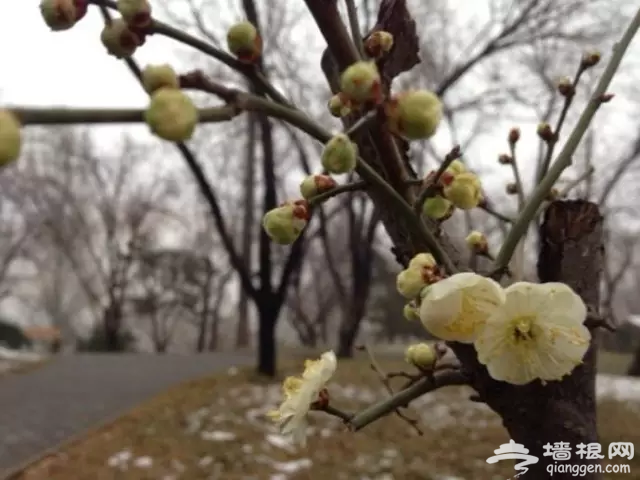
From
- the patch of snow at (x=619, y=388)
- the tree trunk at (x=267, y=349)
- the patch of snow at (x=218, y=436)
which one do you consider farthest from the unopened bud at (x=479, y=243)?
the tree trunk at (x=267, y=349)

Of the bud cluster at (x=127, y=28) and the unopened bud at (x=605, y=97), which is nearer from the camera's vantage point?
the bud cluster at (x=127, y=28)

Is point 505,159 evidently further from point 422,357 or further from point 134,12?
point 134,12

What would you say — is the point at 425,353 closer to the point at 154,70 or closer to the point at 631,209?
the point at 154,70

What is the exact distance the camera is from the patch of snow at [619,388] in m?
3.97

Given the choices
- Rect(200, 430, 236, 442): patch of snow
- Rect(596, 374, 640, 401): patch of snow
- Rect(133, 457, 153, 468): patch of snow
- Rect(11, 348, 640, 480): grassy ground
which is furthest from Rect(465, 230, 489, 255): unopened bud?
Rect(596, 374, 640, 401): patch of snow

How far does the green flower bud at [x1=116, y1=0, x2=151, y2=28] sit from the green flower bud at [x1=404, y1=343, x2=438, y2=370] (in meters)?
0.30

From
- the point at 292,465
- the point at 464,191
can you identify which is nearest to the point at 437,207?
the point at 464,191

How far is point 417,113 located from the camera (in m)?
0.29

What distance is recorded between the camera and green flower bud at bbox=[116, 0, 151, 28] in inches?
11.6

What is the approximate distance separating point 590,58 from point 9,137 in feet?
1.79

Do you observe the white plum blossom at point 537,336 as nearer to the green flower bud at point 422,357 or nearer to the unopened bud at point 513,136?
the green flower bud at point 422,357

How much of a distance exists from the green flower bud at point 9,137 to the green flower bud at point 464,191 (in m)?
0.26

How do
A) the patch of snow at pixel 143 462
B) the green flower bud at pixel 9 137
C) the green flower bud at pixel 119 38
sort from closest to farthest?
the green flower bud at pixel 9 137
the green flower bud at pixel 119 38
the patch of snow at pixel 143 462

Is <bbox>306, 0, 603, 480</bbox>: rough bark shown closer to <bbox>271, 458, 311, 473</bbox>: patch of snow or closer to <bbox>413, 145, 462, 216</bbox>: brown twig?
<bbox>413, 145, 462, 216</bbox>: brown twig
